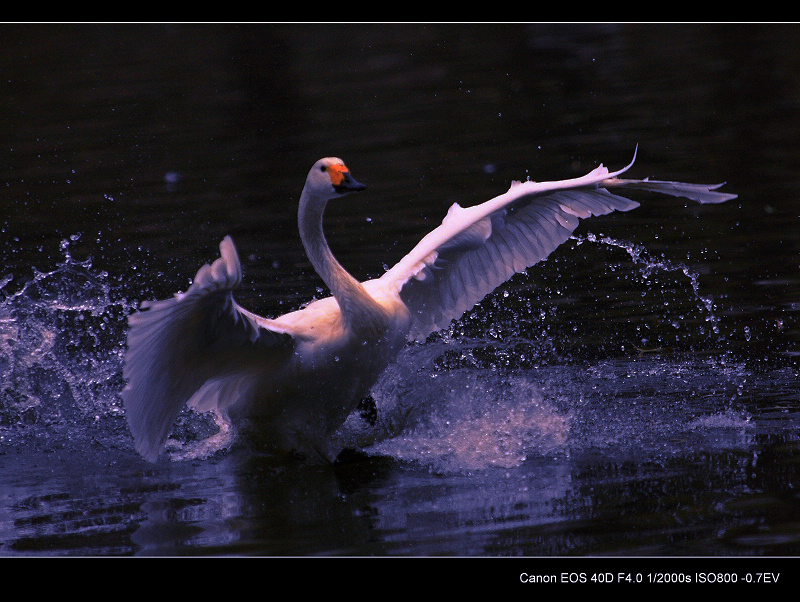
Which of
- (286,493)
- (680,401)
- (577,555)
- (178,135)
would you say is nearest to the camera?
(577,555)

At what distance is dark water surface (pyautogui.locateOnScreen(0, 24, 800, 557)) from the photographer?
16.6ft

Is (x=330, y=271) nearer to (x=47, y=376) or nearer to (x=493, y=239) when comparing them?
(x=493, y=239)

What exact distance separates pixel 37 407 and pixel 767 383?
4.06m

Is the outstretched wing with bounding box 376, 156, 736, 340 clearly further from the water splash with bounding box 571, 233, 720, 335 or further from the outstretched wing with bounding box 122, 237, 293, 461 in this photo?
the outstretched wing with bounding box 122, 237, 293, 461

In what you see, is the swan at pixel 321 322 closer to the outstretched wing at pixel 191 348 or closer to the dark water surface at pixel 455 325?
the outstretched wing at pixel 191 348

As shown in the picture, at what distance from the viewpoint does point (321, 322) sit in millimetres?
5566

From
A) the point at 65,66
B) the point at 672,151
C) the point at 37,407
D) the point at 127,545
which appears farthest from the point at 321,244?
the point at 65,66

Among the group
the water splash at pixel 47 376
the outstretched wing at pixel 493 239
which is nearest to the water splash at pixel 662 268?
the outstretched wing at pixel 493 239

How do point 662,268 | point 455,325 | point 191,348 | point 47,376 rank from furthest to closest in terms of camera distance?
point 662,268
point 455,325
point 47,376
point 191,348

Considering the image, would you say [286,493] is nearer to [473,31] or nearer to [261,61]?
[261,61]

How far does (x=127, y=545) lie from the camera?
4926 mm

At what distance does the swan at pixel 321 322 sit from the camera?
491 centimetres

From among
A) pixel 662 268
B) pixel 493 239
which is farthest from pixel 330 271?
pixel 662 268

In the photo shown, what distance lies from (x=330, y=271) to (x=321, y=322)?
0.82ft
